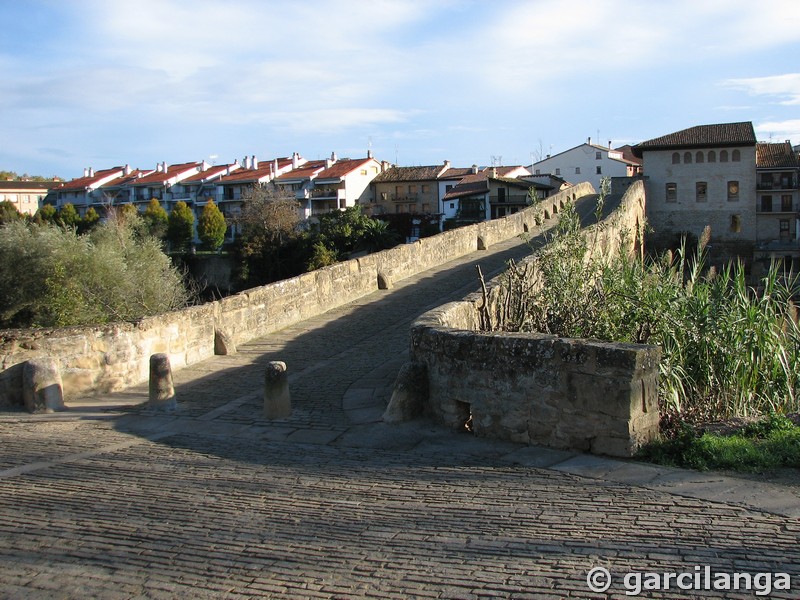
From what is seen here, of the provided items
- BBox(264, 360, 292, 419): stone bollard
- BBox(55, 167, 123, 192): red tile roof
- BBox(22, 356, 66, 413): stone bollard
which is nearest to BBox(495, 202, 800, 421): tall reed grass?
BBox(264, 360, 292, 419): stone bollard

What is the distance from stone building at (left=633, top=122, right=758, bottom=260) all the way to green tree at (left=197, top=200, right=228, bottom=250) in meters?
34.5

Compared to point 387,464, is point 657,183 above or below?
above

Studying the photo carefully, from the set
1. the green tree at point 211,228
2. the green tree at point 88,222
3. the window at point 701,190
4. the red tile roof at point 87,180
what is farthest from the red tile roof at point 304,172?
the window at point 701,190

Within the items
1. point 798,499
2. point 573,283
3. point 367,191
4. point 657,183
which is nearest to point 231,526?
point 798,499

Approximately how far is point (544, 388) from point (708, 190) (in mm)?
46885

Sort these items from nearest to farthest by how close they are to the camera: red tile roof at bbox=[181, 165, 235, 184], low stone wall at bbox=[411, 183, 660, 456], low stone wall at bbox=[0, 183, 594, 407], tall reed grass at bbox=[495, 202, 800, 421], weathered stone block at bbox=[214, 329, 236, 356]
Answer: low stone wall at bbox=[411, 183, 660, 456]
tall reed grass at bbox=[495, 202, 800, 421]
low stone wall at bbox=[0, 183, 594, 407]
weathered stone block at bbox=[214, 329, 236, 356]
red tile roof at bbox=[181, 165, 235, 184]

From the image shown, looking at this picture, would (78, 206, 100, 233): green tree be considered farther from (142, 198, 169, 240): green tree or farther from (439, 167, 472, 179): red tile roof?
(439, 167, 472, 179): red tile roof

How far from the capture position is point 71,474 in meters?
6.39

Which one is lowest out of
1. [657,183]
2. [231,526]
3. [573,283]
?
[231,526]

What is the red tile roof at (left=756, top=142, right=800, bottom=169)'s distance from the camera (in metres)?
56.1

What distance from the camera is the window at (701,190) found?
48250 mm

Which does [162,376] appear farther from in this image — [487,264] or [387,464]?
[487,264]

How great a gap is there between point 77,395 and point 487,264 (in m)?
12.5

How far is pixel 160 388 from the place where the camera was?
8.91 meters
